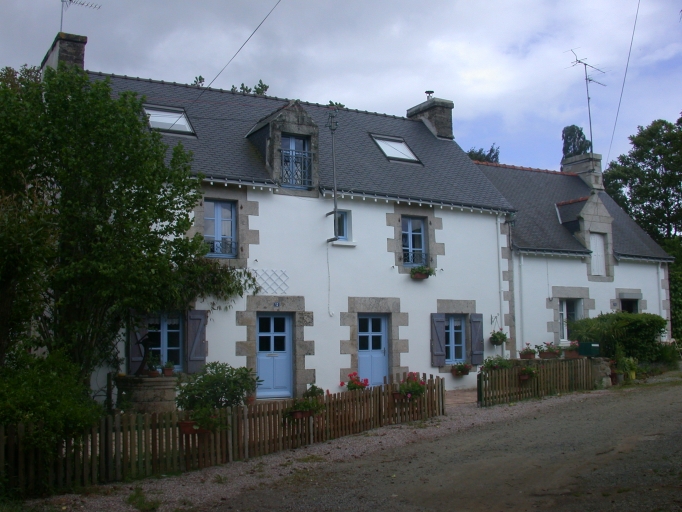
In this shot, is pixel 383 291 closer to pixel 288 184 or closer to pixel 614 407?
pixel 288 184

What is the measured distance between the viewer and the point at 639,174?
29.1m

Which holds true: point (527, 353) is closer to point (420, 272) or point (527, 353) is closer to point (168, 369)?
point (420, 272)

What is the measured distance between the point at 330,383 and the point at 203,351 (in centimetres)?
282

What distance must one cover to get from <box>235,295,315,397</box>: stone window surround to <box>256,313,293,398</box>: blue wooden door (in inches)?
5.0

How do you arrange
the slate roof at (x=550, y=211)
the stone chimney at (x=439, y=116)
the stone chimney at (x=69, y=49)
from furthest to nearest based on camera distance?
the stone chimney at (x=439, y=116) < the slate roof at (x=550, y=211) < the stone chimney at (x=69, y=49)

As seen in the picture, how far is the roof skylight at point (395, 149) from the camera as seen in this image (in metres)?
17.3

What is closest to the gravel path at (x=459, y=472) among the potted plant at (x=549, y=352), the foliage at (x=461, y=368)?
the foliage at (x=461, y=368)

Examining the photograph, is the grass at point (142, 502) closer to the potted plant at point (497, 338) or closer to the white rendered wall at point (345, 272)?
the white rendered wall at point (345, 272)

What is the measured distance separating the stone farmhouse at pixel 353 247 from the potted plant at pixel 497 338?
0.16m

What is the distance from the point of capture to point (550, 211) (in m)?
20.4

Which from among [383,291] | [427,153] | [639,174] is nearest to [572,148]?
[639,174]

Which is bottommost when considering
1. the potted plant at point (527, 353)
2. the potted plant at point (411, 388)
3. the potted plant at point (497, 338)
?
the potted plant at point (411, 388)

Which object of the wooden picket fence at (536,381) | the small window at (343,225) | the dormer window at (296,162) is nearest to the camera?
the wooden picket fence at (536,381)

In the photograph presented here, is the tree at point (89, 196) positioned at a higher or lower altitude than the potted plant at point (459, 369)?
higher
